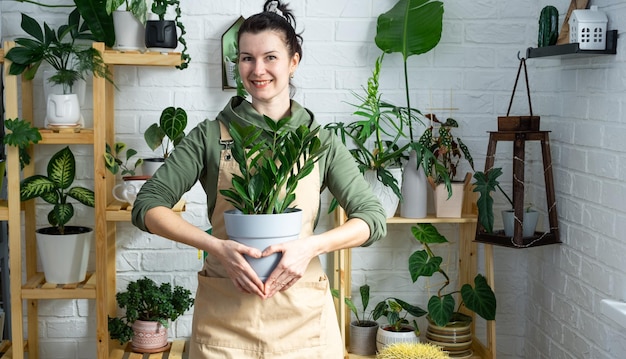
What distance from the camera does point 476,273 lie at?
3500 millimetres

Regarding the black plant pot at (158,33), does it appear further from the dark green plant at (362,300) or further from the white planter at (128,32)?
the dark green plant at (362,300)

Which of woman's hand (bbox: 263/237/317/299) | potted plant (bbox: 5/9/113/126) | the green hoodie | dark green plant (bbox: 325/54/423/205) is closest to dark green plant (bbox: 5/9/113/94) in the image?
potted plant (bbox: 5/9/113/126)

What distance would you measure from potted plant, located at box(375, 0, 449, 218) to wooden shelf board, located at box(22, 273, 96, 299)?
1.23 metres

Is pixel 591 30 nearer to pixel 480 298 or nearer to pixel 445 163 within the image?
pixel 445 163

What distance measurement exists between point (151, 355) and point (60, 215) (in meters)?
0.64

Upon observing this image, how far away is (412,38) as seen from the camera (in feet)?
10.7

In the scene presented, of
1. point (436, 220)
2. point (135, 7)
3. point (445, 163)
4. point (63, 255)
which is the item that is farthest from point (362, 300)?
point (135, 7)

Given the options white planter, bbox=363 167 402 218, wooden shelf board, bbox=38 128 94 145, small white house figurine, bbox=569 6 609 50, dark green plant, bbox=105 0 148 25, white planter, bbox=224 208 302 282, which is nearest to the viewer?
white planter, bbox=224 208 302 282

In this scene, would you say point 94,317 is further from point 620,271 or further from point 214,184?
point 620,271

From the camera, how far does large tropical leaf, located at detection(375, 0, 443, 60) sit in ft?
10.7

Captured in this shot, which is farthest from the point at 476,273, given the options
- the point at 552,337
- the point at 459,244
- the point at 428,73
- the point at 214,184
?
the point at 214,184

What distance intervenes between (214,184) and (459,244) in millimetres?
1752

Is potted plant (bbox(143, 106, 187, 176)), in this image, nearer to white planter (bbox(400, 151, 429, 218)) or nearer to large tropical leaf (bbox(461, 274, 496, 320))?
white planter (bbox(400, 151, 429, 218))

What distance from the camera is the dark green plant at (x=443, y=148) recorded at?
3268mm
